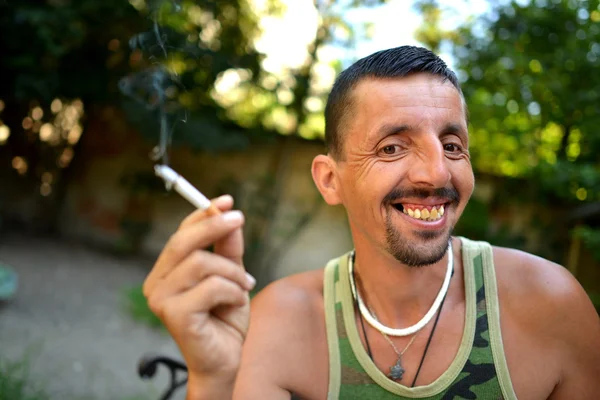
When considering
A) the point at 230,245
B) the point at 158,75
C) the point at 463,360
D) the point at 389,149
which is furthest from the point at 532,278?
the point at 158,75

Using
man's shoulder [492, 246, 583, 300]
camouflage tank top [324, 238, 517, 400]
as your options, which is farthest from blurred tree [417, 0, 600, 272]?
camouflage tank top [324, 238, 517, 400]

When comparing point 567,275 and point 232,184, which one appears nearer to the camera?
point 567,275

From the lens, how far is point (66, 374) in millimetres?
4969

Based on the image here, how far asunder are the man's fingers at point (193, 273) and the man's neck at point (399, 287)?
2.68ft

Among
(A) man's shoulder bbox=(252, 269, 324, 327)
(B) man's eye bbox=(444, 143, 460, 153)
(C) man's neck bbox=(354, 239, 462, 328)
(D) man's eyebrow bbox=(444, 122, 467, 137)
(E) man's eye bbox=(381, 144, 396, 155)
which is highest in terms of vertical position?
(D) man's eyebrow bbox=(444, 122, 467, 137)

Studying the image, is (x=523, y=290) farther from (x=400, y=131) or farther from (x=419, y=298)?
(x=400, y=131)

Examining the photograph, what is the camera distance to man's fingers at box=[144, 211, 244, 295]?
1.11 meters

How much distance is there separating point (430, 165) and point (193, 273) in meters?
0.81

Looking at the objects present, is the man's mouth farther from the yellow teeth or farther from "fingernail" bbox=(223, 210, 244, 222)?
"fingernail" bbox=(223, 210, 244, 222)

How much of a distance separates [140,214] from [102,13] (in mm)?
3482

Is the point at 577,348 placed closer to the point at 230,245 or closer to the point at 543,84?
the point at 230,245

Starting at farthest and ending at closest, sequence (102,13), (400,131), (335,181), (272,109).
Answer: (272,109) < (102,13) < (335,181) < (400,131)

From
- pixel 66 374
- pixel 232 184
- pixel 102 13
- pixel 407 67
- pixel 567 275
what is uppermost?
pixel 102 13

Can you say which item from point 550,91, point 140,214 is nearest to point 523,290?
point 550,91
